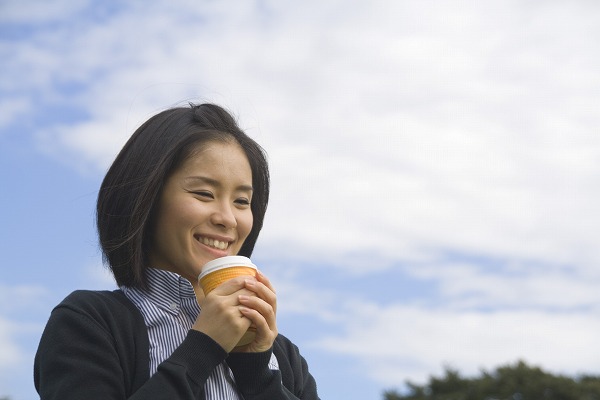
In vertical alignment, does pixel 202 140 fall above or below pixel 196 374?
above

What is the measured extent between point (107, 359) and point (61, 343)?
0.53 feet

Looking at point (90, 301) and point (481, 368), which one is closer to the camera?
point (90, 301)

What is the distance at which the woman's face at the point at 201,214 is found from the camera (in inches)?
114

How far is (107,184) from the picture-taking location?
10.1ft

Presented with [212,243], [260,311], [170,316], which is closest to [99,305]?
[170,316]

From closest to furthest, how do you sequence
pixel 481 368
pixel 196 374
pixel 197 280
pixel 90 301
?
pixel 196 374 → pixel 90 301 → pixel 197 280 → pixel 481 368

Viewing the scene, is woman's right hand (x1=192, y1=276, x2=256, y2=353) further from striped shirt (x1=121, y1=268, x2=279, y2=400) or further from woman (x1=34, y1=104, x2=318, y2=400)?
striped shirt (x1=121, y1=268, x2=279, y2=400)

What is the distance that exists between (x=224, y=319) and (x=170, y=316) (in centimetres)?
31

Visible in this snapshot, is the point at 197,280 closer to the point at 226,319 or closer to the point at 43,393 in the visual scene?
the point at 226,319

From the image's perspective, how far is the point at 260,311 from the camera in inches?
105

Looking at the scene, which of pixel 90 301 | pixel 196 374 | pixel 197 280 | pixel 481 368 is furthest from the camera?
pixel 481 368

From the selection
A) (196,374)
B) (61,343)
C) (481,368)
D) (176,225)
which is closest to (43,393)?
(61,343)

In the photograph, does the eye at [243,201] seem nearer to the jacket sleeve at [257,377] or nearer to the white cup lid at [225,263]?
the white cup lid at [225,263]

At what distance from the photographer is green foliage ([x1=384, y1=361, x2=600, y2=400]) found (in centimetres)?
987
